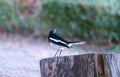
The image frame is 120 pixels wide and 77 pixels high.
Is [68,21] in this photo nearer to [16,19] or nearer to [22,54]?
[16,19]

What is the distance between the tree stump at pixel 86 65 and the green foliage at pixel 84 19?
5.77 m

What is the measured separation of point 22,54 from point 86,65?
12.9 ft

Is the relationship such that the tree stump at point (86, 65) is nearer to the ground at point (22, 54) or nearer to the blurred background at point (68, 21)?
the ground at point (22, 54)

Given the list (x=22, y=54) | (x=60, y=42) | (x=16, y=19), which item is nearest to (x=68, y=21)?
(x=16, y=19)

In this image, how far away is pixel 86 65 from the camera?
3.61 m

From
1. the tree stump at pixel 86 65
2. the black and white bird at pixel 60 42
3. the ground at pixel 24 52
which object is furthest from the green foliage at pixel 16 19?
Result: the tree stump at pixel 86 65

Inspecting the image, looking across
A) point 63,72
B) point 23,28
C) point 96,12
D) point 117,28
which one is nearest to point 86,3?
point 96,12

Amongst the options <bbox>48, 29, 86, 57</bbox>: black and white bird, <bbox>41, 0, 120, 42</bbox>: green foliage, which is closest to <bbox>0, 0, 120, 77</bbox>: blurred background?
<bbox>41, 0, 120, 42</bbox>: green foliage

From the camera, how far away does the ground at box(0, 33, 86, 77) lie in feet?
17.9

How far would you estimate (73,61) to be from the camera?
3631mm

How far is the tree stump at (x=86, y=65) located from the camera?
A: 360 centimetres

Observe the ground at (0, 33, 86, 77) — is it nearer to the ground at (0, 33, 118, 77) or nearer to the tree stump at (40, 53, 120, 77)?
the ground at (0, 33, 118, 77)

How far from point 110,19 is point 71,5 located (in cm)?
92

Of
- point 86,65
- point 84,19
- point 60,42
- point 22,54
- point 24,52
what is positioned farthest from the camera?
point 84,19
